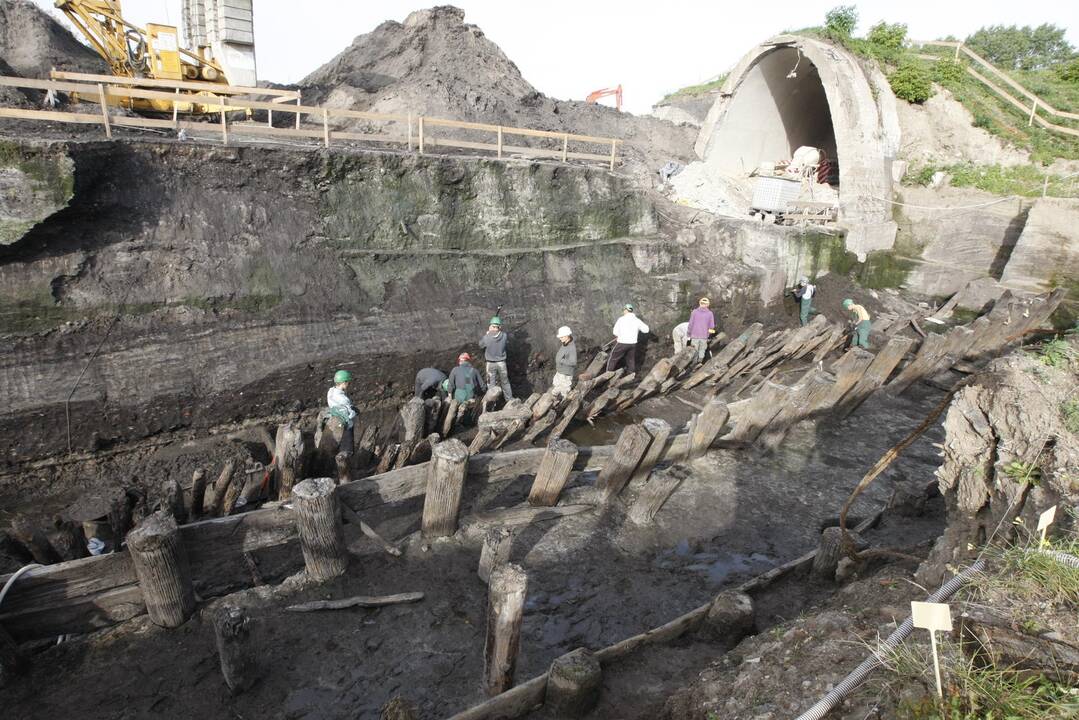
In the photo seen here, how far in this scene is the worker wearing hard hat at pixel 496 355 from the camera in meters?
10.4

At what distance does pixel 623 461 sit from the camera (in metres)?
6.21

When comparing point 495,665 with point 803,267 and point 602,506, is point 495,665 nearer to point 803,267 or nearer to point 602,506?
point 602,506

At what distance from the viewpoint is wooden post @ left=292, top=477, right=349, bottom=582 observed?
4.72 m

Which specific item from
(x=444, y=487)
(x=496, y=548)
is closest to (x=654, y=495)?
(x=496, y=548)

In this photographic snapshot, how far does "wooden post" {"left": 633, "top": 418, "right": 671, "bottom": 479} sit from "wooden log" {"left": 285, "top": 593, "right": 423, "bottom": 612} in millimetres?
2825

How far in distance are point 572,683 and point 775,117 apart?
2483 cm

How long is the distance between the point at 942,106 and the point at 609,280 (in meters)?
16.4

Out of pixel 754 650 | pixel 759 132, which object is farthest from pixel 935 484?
pixel 759 132

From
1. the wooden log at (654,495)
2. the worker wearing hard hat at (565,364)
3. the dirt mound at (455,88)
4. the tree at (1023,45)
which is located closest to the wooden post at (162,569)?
the wooden log at (654,495)

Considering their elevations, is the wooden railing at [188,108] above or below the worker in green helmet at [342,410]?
above

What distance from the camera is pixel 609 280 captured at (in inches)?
570

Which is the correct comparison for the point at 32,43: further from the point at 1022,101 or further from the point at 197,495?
the point at 1022,101

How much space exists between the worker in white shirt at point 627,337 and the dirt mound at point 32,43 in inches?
775

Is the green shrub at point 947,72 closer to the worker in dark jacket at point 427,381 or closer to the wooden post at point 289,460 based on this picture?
the worker in dark jacket at point 427,381
